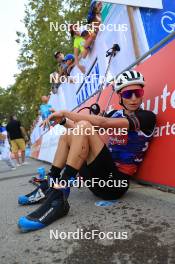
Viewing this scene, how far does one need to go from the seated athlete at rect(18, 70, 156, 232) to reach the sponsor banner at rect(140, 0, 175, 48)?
145 cm

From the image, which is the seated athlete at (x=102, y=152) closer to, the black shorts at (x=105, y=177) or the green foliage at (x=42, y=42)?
the black shorts at (x=105, y=177)

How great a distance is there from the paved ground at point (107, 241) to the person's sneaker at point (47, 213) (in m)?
0.05

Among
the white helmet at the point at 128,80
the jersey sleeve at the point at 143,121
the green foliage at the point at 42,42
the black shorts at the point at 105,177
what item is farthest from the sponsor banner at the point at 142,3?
the green foliage at the point at 42,42

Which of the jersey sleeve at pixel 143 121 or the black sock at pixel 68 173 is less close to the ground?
the jersey sleeve at pixel 143 121

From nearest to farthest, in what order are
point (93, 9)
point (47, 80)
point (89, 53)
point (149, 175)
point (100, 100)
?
point (149, 175), point (100, 100), point (93, 9), point (89, 53), point (47, 80)

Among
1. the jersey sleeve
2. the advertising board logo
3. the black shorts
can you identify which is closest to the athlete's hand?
the black shorts

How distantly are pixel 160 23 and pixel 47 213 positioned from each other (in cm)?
297

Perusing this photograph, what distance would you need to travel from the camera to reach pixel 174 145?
2893mm

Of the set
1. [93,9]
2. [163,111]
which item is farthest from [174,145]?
[93,9]

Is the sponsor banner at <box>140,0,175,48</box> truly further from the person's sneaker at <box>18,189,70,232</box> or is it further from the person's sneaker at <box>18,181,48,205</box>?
the person's sneaker at <box>18,189,70,232</box>

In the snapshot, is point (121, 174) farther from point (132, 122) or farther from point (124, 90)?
point (124, 90)

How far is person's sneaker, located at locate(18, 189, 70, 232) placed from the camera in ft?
8.04

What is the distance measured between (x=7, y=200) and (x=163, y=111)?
204 centimetres

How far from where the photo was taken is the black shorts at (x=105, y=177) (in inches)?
114
